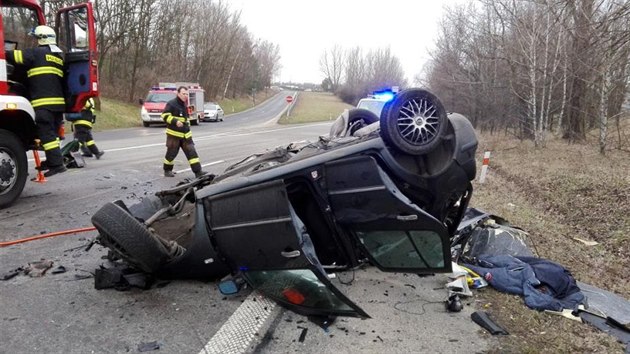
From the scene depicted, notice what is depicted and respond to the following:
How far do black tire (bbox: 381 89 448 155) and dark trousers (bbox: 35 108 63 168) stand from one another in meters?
4.34

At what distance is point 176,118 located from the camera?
7949 millimetres

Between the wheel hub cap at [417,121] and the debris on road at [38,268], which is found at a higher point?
the wheel hub cap at [417,121]

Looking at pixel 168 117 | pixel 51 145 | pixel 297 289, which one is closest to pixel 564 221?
pixel 297 289

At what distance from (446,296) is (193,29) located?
42.9 meters

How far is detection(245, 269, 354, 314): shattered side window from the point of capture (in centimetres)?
278

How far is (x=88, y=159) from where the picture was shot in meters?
9.19

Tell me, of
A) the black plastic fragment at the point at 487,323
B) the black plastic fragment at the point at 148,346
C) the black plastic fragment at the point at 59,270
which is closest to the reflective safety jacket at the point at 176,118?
the black plastic fragment at the point at 59,270

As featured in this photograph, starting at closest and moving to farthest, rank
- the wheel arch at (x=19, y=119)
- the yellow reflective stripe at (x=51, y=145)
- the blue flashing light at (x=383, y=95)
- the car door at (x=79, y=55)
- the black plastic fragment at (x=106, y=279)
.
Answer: the black plastic fragment at (x=106, y=279), the wheel arch at (x=19, y=119), the yellow reflective stripe at (x=51, y=145), the car door at (x=79, y=55), the blue flashing light at (x=383, y=95)

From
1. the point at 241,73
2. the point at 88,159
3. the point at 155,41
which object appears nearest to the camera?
the point at 88,159

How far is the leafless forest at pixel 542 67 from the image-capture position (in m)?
9.02

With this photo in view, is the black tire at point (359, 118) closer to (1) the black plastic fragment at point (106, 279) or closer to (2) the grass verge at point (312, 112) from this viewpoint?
(1) the black plastic fragment at point (106, 279)

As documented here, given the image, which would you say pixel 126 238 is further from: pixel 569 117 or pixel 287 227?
pixel 569 117

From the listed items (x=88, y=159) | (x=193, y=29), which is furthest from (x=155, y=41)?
(x=88, y=159)

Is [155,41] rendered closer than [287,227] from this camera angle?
No
